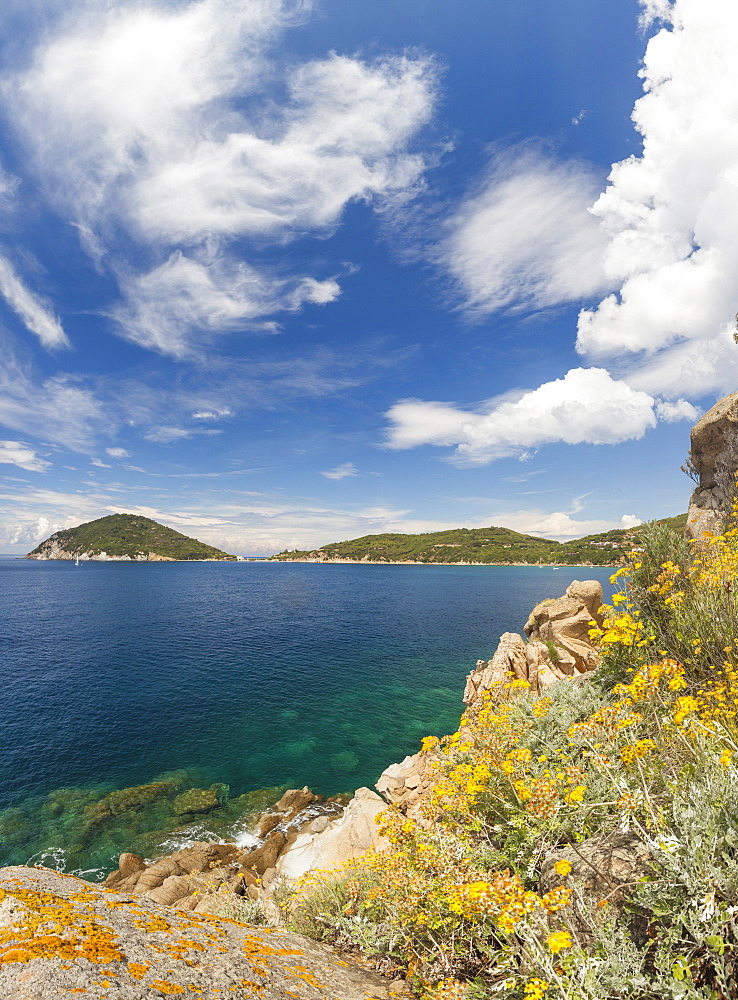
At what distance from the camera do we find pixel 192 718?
103 ft

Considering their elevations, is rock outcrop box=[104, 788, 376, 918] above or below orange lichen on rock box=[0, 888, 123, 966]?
below

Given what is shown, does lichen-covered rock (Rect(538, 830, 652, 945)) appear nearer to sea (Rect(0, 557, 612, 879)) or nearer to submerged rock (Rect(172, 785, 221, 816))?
sea (Rect(0, 557, 612, 879))

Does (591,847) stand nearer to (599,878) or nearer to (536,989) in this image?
(599,878)

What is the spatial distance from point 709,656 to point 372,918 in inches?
302

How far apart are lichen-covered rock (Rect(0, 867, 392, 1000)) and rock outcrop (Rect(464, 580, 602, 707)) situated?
62.8ft

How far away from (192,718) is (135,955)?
32586 millimetres

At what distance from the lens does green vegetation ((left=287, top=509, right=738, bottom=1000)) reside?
11.8 feet

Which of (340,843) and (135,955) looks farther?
(340,843)

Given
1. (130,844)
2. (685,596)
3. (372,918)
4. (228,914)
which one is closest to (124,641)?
(130,844)

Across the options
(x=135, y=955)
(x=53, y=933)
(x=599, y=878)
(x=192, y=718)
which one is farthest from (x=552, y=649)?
(x=192, y=718)

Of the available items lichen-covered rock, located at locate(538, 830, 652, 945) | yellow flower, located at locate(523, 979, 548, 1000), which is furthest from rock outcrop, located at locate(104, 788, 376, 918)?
yellow flower, located at locate(523, 979, 548, 1000)

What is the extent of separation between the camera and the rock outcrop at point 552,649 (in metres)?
24.3

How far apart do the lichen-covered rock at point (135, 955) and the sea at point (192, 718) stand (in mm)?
18186

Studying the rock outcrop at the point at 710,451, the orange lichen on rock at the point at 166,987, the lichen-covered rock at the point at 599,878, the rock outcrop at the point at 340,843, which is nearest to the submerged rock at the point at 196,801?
the rock outcrop at the point at 340,843
